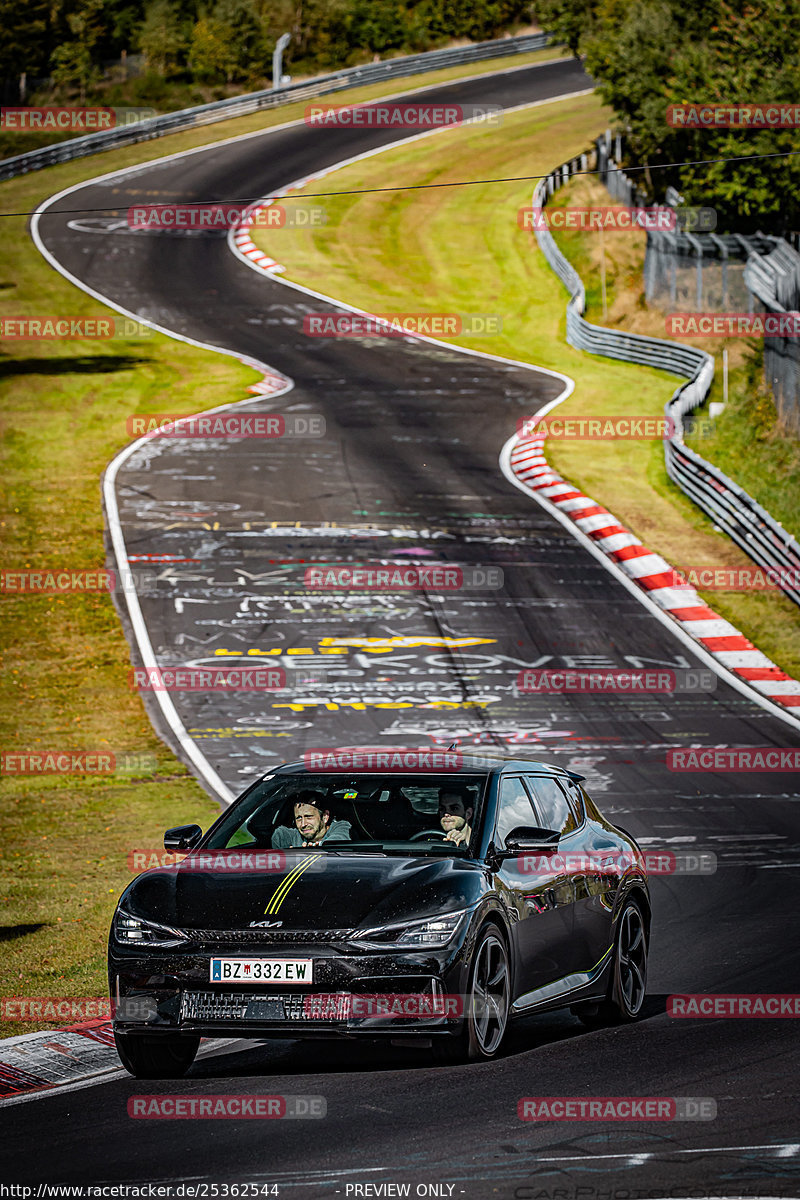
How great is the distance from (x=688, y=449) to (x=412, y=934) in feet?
85.3

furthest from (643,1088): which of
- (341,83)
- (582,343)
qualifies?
(341,83)

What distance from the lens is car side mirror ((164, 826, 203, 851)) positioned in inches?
340

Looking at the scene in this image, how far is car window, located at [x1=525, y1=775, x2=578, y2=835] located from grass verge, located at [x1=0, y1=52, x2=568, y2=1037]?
2930 mm

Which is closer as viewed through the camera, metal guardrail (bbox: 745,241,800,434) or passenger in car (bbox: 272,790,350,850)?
passenger in car (bbox: 272,790,350,850)

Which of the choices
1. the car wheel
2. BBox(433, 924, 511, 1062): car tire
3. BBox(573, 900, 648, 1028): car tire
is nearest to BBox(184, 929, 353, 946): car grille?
the car wheel

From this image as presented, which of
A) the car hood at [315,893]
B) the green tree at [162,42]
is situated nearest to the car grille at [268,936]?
the car hood at [315,893]

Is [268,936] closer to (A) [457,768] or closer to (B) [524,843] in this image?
(B) [524,843]

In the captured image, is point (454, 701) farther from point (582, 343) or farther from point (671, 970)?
point (582, 343)

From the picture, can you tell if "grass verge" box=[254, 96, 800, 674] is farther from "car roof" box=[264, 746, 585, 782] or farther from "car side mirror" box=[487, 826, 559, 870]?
"car side mirror" box=[487, 826, 559, 870]

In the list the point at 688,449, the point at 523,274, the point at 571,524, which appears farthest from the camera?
the point at 523,274

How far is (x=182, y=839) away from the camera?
28.3 feet

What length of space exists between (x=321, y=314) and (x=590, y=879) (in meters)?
40.8

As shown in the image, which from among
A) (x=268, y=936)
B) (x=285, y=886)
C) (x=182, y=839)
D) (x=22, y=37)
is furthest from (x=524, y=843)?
(x=22, y=37)

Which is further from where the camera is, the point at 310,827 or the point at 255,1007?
the point at 310,827
